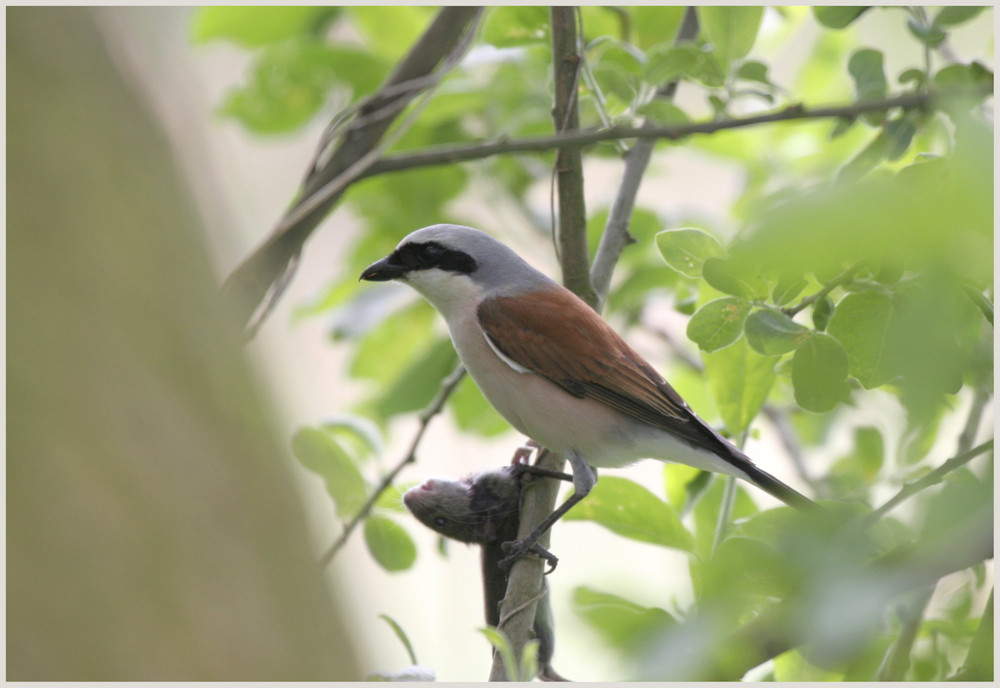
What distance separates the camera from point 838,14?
1.58 meters

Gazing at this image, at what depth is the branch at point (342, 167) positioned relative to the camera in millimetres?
1635

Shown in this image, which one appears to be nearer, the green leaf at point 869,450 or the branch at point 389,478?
the branch at point 389,478

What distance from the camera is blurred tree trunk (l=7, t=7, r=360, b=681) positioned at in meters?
0.82

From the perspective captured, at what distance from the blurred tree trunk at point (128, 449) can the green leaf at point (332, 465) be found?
1.95 feet

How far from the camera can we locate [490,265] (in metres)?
2.02

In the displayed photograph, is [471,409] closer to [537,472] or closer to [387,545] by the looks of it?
[537,472]

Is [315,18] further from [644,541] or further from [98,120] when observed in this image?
[644,541]

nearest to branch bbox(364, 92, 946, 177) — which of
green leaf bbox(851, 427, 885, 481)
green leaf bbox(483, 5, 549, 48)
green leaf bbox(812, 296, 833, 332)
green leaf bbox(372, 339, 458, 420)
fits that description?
green leaf bbox(812, 296, 833, 332)

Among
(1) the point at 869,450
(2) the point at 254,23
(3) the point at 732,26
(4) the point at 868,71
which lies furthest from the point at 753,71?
(2) the point at 254,23

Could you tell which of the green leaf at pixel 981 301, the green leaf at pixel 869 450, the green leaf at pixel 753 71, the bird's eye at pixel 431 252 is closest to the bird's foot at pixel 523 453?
the bird's eye at pixel 431 252

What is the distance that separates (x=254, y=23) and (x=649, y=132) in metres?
1.58

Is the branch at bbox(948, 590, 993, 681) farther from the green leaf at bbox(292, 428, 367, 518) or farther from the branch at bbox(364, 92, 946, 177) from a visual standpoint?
the green leaf at bbox(292, 428, 367, 518)

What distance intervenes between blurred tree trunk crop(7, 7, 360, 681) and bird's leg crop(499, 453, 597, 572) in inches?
24.8

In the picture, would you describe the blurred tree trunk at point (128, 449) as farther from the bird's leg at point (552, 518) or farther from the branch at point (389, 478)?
the bird's leg at point (552, 518)
